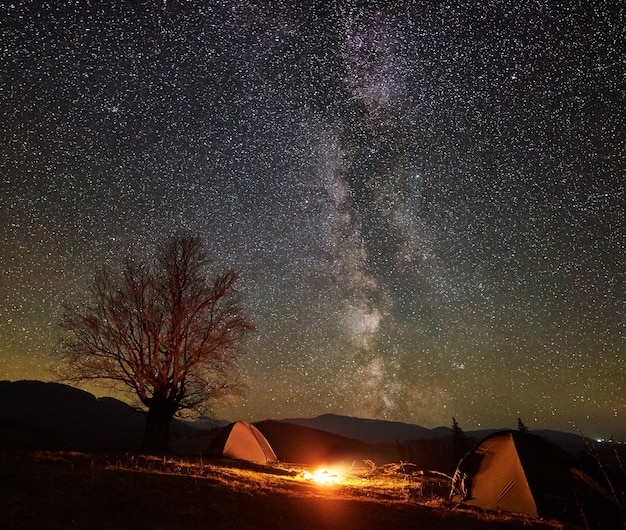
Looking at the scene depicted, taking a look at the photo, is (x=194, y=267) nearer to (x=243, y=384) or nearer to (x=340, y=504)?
(x=243, y=384)

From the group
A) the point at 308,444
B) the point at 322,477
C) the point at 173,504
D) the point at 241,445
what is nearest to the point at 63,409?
the point at 308,444

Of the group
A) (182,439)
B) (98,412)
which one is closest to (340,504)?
(182,439)

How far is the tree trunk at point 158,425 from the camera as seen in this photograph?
18.1 metres

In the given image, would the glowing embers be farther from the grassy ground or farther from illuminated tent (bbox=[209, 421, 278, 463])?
illuminated tent (bbox=[209, 421, 278, 463])

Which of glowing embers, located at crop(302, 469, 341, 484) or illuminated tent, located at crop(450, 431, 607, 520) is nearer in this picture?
illuminated tent, located at crop(450, 431, 607, 520)

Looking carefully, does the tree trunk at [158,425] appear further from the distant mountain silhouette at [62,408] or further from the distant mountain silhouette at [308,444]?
the distant mountain silhouette at [62,408]

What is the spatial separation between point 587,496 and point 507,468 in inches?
91.0

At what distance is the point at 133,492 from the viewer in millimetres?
7320

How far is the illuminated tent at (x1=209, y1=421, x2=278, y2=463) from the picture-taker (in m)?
19.6

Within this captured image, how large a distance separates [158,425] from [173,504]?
12.7m

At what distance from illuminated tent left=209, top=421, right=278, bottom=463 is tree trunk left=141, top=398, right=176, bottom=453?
8.80 feet

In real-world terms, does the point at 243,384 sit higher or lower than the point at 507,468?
higher

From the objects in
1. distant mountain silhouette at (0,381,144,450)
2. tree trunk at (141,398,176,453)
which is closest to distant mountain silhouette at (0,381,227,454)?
distant mountain silhouette at (0,381,144,450)

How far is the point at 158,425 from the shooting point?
18.4 m
